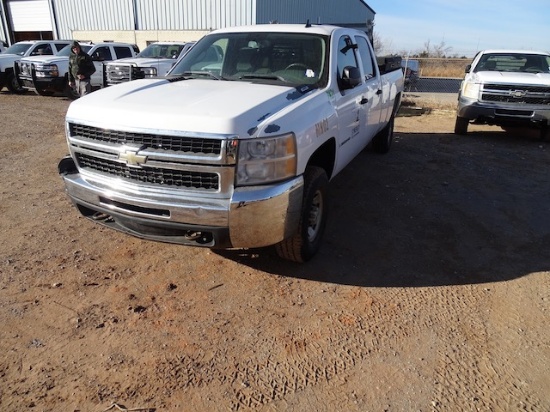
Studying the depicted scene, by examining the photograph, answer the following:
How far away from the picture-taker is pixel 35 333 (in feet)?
9.45

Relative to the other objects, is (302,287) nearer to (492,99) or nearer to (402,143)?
(402,143)

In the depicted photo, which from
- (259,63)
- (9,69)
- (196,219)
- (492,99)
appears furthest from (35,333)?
(9,69)

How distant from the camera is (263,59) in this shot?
4305 mm

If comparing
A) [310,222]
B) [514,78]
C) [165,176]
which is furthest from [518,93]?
[165,176]

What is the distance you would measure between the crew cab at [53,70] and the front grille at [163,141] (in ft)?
38.8

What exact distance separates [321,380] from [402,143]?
22.4 ft

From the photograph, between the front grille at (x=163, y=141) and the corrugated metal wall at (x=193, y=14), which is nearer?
the front grille at (x=163, y=141)

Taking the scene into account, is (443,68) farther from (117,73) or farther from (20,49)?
(20,49)

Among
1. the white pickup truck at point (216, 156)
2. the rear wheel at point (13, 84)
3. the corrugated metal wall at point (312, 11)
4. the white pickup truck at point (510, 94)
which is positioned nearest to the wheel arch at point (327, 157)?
the white pickup truck at point (216, 156)

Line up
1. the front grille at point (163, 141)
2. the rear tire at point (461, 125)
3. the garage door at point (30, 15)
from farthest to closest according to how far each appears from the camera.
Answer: the garage door at point (30, 15), the rear tire at point (461, 125), the front grille at point (163, 141)

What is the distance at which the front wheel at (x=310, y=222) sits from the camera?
136 inches

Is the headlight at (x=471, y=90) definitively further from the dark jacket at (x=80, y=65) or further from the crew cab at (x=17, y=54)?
the crew cab at (x=17, y=54)

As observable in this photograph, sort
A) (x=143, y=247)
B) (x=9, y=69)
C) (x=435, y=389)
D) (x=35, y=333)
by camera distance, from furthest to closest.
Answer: (x=9, y=69)
(x=143, y=247)
(x=35, y=333)
(x=435, y=389)

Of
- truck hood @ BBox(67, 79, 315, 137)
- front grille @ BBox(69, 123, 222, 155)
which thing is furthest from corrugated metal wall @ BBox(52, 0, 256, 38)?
front grille @ BBox(69, 123, 222, 155)
